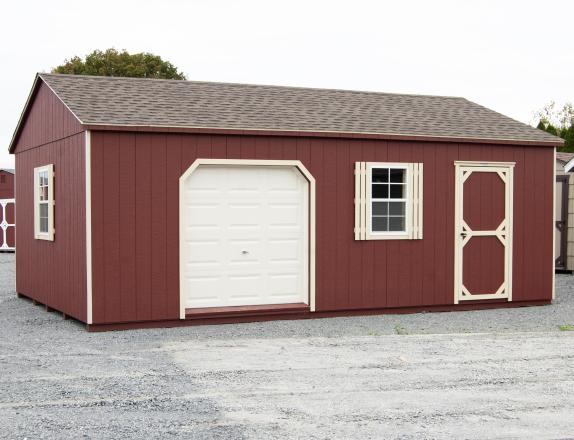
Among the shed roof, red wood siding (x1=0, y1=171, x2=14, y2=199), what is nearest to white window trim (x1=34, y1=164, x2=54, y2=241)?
the shed roof

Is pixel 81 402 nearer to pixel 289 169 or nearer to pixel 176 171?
pixel 176 171

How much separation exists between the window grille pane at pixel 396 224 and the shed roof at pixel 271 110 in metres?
1.19

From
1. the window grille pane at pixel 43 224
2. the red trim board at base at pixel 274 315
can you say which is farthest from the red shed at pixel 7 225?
the red trim board at base at pixel 274 315

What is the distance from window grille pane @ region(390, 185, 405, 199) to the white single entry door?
0.83 metres

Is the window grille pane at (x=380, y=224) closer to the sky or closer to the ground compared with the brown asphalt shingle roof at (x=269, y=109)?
closer to the ground

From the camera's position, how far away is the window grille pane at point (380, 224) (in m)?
12.4

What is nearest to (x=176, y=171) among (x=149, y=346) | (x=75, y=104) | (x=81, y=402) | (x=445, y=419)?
(x=75, y=104)

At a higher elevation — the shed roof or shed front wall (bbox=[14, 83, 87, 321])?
the shed roof

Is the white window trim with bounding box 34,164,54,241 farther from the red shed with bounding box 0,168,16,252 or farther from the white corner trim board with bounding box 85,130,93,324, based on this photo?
the red shed with bounding box 0,168,16,252

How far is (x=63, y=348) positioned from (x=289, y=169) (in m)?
3.97

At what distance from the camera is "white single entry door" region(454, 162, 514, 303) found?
12859 mm

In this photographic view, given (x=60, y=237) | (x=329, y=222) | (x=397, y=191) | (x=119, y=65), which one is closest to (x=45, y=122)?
(x=60, y=237)

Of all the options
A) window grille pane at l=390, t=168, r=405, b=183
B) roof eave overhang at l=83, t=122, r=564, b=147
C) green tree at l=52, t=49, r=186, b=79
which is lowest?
window grille pane at l=390, t=168, r=405, b=183

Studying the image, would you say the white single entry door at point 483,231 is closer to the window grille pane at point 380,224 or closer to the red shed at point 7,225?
the window grille pane at point 380,224
